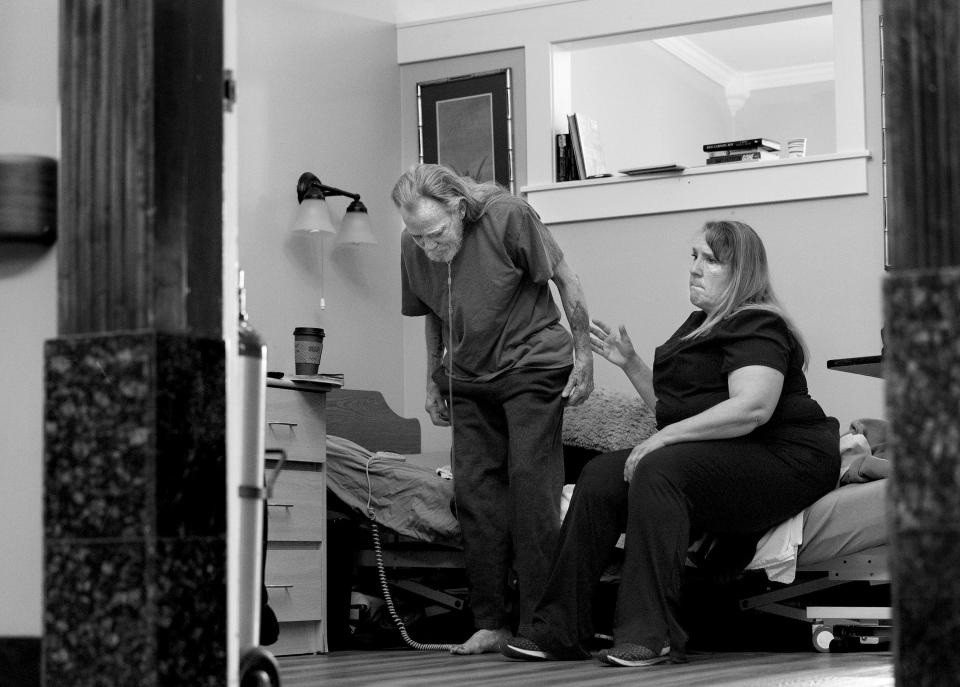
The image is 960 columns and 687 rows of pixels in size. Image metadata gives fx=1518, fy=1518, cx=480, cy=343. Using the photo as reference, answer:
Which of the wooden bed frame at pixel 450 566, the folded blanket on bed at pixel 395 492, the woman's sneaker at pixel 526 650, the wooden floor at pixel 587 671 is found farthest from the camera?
the folded blanket on bed at pixel 395 492

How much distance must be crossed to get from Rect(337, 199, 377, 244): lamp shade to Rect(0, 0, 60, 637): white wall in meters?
3.16

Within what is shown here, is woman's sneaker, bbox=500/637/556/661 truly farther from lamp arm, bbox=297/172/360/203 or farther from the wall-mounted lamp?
lamp arm, bbox=297/172/360/203

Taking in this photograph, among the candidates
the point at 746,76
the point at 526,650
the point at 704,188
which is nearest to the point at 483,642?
the point at 526,650

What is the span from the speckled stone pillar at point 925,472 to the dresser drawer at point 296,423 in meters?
2.57

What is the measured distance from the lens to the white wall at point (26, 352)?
7.42 feet

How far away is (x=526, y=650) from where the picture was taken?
145 inches

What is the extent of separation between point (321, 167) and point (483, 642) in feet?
7.39

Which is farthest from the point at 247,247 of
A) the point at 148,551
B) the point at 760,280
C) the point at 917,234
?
the point at 917,234

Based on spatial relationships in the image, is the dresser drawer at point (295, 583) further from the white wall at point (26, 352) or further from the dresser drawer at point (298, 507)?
the white wall at point (26, 352)

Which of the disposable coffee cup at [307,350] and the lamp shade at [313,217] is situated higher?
the lamp shade at [313,217]

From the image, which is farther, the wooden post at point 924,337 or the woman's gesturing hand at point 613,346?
the woman's gesturing hand at point 613,346

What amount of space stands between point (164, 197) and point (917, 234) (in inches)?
38.1

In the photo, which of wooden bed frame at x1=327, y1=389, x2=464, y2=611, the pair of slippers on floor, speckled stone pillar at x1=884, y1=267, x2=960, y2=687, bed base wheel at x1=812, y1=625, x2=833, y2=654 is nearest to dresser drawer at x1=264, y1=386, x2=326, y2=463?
wooden bed frame at x1=327, y1=389, x2=464, y2=611

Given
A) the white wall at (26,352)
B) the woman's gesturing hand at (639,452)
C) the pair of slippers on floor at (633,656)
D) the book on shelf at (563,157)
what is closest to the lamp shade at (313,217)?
the book on shelf at (563,157)
